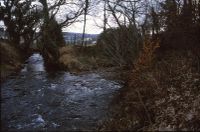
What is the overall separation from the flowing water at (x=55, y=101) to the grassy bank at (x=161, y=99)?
33.7 inches

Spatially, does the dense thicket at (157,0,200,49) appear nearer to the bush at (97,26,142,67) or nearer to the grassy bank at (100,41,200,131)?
the grassy bank at (100,41,200,131)

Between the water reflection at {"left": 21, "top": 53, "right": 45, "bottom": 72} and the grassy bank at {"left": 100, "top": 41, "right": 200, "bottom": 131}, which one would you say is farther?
the water reflection at {"left": 21, "top": 53, "right": 45, "bottom": 72}

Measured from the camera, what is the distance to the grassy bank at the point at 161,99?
11.1 metres

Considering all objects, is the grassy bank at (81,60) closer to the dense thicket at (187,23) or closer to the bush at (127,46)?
the bush at (127,46)

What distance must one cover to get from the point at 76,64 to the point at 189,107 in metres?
17.0

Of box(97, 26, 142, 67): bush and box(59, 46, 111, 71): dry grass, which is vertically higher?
A: box(97, 26, 142, 67): bush

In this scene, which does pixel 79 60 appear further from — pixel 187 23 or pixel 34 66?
pixel 187 23

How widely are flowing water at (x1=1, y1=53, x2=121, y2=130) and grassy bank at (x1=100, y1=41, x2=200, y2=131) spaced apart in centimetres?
86

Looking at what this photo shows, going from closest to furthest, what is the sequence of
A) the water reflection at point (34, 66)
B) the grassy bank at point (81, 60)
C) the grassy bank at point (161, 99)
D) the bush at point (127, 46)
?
the grassy bank at point (161, 99) → the bush at point (127, 46) → the water reflection at point (34, 66) → the grassy bank at point (81, 60)

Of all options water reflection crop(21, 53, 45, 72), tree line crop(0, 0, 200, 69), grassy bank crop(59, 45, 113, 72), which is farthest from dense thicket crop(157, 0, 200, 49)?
water reflection crop(21, 53, 45, 72)

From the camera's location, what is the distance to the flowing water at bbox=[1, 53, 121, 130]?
39.7 ft

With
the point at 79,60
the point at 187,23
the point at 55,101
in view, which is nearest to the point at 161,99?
the point at 55,101

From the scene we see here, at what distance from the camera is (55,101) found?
15695 millimetres

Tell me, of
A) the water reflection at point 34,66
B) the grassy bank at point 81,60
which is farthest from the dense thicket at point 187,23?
the water reflection at point 34,66
